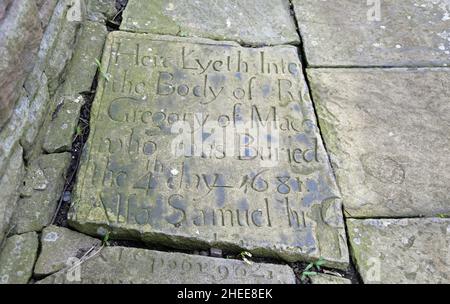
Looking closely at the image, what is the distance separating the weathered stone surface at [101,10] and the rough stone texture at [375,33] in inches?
46.8

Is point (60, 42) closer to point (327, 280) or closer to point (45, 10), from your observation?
point (45, 10)

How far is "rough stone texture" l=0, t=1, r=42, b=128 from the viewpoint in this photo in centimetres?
189

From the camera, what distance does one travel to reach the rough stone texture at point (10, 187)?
6.31 feet

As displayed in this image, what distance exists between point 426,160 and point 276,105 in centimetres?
79

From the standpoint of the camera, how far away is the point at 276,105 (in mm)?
2467

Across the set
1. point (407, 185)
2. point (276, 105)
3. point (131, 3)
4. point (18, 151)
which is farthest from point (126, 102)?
point (407, 185)

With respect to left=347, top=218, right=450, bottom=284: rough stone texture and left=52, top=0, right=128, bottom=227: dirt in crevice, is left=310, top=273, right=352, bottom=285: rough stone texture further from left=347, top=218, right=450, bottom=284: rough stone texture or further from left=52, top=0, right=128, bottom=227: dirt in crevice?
left=52, top=0, right=128, bottom=227: dirt in crevice

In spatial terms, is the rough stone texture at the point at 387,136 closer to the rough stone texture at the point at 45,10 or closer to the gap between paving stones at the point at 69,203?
the gap between paving stones at the point at 69,203

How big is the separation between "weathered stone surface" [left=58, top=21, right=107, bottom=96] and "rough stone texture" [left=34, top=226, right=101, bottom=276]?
32.8 inches

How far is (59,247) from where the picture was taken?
Answer: 1.94 metres

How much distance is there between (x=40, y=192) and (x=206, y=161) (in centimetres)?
75

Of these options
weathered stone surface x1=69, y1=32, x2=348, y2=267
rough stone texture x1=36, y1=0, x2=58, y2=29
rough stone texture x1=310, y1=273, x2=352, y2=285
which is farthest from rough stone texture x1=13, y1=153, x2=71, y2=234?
rough stone texture x1=310, y1=273, x2=352, y2=285

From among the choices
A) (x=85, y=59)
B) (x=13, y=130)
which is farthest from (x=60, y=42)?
(x=13, y=130)

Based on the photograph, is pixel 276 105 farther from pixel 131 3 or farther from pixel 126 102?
pixel 131 3
